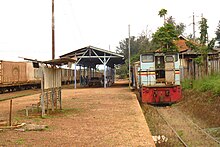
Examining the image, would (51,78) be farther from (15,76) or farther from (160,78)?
(15,76)

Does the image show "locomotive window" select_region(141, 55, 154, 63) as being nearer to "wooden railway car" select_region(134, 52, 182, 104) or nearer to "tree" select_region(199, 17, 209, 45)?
"wooden railway car" select_region(134, 52, 182, 104)

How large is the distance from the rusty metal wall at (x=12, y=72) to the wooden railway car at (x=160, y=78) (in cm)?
1472

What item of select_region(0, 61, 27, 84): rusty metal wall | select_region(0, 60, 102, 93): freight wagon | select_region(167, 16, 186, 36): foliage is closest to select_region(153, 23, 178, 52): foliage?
select_region(167, 16, 186, 36): foliage

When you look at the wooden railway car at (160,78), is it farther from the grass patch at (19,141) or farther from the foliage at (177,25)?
the foliage at (177,25)

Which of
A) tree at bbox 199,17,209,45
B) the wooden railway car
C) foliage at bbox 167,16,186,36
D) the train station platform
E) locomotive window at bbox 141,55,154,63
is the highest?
foliage at bbox 167,16,186,36

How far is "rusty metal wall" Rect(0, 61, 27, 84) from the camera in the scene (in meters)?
29.5

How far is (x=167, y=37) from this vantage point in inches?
1229

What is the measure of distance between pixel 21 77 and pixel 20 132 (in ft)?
85.2

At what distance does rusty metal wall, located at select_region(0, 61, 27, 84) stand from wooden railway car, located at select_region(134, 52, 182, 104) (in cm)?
1472

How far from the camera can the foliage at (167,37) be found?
31.3 metres

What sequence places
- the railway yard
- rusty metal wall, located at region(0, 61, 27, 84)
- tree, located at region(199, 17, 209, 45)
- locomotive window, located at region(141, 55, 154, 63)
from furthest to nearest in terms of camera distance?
rusty metal wall, located at region(0, 61, 27, 84), tree, located at region(199, 17, 209, 45), locomotive window, located at region(141, 55, 154, 63), the railway yard

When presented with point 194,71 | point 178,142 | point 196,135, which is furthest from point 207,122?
point 194,71

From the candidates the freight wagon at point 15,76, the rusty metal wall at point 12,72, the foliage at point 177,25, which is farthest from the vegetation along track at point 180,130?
the foliage at point 177,25

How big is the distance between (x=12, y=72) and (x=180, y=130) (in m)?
23.4
